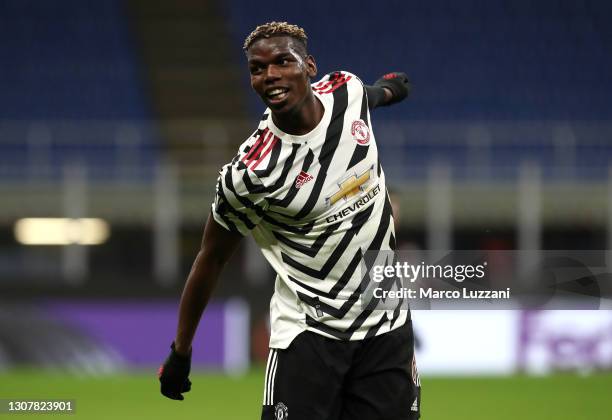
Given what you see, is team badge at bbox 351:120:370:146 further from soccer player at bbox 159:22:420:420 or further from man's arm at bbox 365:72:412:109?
man's arm at bbox 365:72:412:109

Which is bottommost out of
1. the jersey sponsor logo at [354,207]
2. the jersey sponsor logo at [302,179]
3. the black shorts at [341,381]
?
the black shorts at [341,381]

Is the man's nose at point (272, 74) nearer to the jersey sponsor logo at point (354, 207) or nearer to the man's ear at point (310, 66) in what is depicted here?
the man's ear at point (310, 66)

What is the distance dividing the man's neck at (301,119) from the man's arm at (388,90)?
40cm

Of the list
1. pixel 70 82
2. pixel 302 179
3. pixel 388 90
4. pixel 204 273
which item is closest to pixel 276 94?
pixel 302 179

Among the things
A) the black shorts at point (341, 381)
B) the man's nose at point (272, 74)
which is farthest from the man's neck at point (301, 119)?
the black shorts at point (341, 381)

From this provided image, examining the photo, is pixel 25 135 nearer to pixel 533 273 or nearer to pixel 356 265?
pixel 533 273

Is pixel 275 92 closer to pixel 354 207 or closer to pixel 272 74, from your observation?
pixel 272 74

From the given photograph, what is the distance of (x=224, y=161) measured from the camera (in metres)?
13.7

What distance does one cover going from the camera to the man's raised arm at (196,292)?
11.4 ft

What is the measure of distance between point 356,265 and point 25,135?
12.8 meters

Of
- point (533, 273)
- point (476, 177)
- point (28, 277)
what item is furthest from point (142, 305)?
point (476, 177)

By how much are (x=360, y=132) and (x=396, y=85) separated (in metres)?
0.69

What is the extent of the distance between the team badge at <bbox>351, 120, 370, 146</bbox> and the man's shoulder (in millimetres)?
154

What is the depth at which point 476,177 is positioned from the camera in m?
14.9
